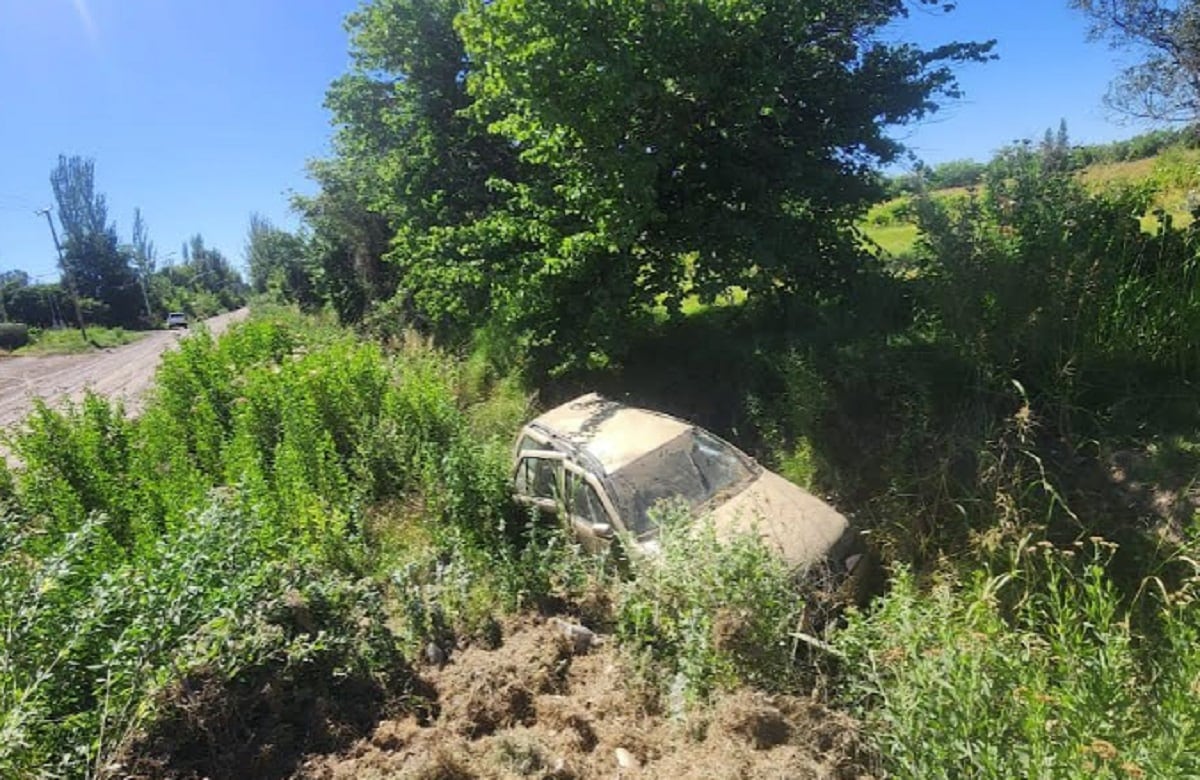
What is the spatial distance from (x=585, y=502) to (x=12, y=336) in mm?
48305

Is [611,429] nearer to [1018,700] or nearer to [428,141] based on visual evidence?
[1018,700]

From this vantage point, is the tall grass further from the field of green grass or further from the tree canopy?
the field of green grass

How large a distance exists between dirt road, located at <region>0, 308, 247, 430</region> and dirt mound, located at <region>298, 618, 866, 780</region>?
16.4 metres

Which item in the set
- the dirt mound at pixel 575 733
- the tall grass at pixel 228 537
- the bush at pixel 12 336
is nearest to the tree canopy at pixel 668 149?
the tall grass at pixel 228 537

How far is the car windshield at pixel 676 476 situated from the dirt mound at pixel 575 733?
1.39 m

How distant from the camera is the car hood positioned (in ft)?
15.8

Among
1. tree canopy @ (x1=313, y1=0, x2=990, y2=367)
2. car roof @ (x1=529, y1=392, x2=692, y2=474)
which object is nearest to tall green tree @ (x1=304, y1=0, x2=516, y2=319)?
tree canopy @ (x1=313, y1=0, x2=990, y2=367)

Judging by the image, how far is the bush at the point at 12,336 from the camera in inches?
1486

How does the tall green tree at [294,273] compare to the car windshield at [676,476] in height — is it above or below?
above

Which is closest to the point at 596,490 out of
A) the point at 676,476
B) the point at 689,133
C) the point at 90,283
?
the point at 676,476

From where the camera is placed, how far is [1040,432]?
662 cm

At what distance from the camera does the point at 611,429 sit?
642cm

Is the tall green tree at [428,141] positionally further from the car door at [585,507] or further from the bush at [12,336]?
the bush at [12,336]

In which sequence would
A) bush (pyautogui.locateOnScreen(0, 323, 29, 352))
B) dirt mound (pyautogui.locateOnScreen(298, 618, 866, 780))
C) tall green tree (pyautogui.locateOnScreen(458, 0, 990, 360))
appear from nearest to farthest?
dirt mound (pyautogui.locateOnScreen(298, 618, 866, 780)) → tall green tree (pyautogui.locateOnScreen(458, 0, 990, 360)) → bush (pyautogui.locateOnScreen(0, 323, 29, 352))
